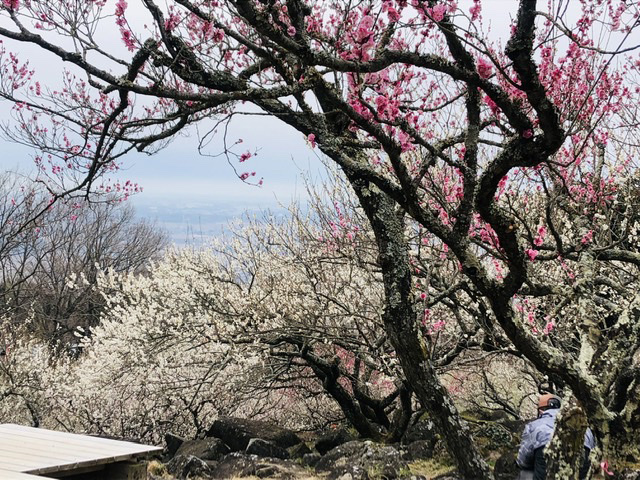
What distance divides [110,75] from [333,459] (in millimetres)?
6279

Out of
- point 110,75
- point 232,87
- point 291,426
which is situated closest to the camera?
point 110,75

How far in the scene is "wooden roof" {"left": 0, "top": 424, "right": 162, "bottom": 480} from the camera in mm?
4148

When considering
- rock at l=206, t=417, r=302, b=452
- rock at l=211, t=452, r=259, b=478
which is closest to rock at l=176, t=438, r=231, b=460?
rock at l=206, t=417, r=302, b=452

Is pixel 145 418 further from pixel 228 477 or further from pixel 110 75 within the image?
pixel 110 75

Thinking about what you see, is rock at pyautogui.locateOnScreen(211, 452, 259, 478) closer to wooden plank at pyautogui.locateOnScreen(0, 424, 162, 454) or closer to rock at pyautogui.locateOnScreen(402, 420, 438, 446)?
rock at pyautogui.locateOnScreen(402, 420, 438, 446)

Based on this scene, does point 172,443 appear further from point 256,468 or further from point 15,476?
point 15,476

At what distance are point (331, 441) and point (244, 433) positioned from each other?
5.38 feet

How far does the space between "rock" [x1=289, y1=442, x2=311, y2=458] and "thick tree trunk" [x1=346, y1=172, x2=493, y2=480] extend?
522 cm

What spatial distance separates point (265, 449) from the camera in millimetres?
9266

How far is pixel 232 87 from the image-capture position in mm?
4805

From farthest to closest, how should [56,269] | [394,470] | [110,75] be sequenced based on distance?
[56,269] → [394,470] → [110,75]

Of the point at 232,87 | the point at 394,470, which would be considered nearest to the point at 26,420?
the point at 394,470

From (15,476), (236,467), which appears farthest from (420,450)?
(15,476)

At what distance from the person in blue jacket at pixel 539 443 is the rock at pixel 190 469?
479cm
